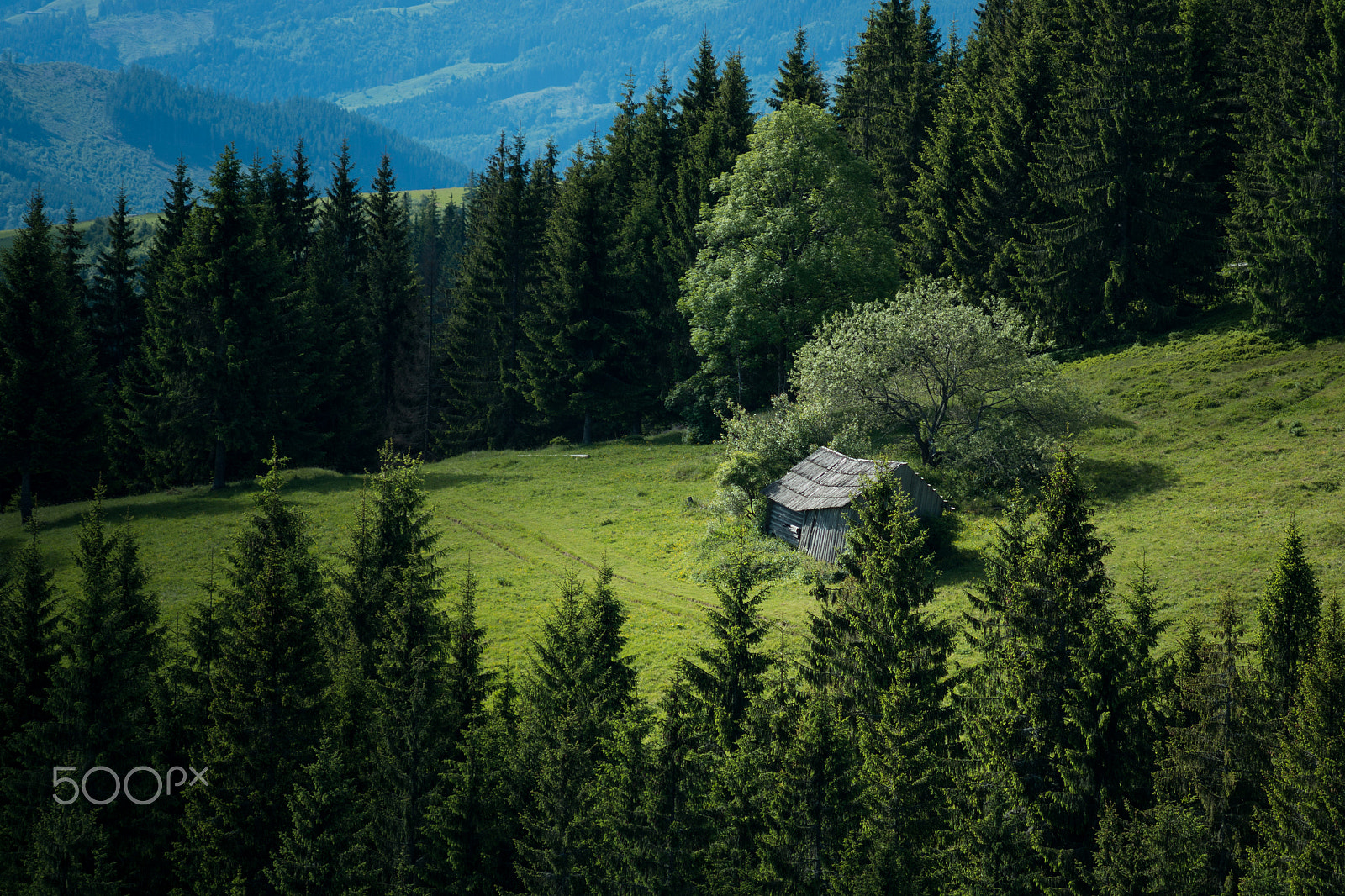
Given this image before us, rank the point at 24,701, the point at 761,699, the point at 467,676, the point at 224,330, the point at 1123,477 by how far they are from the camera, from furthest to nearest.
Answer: the point at 224,330, the point at 1123,477, the point at 24,701, the point at 467,676, the point at 761,699

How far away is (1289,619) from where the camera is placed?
1777 centimetres

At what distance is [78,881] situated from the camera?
1809cm

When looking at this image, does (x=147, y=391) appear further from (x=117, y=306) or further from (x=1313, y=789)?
(x=1313, y=789)

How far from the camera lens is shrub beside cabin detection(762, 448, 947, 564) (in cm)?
3062

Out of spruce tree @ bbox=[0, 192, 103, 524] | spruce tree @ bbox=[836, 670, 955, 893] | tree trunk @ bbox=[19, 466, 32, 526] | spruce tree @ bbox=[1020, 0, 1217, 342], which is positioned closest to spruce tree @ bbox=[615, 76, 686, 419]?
spruce tree @ bbox=[1020, 0, 1217, 342]

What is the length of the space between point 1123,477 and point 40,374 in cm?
4857

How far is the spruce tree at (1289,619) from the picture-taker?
57.4 feet

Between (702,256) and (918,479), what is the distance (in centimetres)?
2234

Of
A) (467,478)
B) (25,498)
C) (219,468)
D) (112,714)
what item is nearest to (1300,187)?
(467,478)

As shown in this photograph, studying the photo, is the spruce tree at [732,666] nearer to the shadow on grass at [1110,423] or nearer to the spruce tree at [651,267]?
the shadow on grass at [1110,423]

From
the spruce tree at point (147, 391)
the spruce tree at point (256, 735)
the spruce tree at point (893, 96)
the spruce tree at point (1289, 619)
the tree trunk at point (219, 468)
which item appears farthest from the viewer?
the spruce tree at point (893, 96)

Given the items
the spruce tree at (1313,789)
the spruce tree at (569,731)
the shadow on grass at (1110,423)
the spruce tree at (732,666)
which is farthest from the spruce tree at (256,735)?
the shadow on grass at (1110,423)

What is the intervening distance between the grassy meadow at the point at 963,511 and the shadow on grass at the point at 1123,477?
94mm

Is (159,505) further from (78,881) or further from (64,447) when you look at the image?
(78,881)
